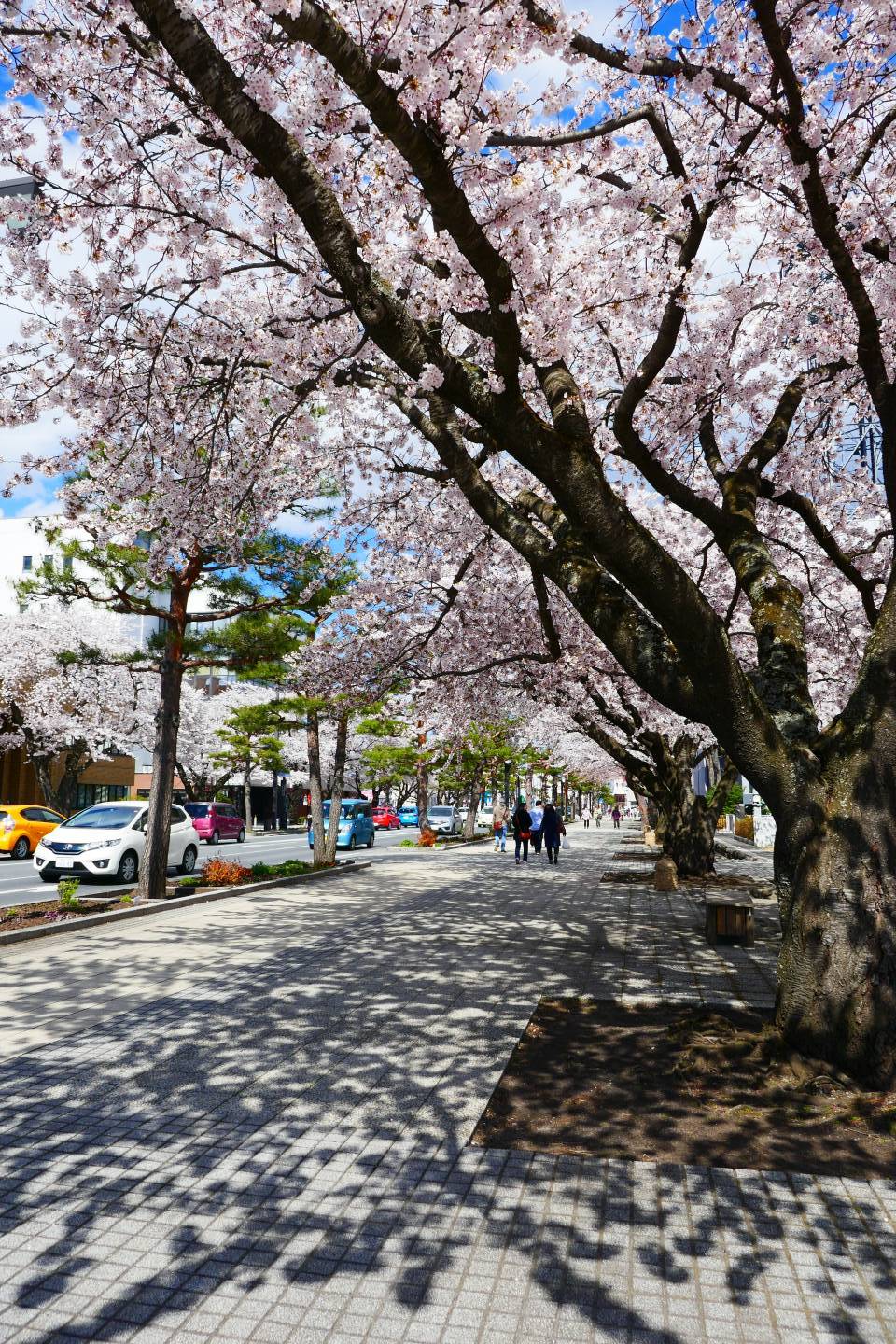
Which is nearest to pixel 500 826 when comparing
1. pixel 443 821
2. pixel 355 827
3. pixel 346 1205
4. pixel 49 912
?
pixel 355 827

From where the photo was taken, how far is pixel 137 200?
24.3ft

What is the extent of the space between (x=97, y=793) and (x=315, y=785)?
35867 mm

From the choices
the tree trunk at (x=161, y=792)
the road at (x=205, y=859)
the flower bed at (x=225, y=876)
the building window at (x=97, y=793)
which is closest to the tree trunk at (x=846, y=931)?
the tree trunk at (x=161, y=792)

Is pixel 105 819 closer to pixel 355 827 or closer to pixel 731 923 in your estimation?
pixel 731 923

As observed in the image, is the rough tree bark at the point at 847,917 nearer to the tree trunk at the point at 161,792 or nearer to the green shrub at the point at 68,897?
the green shrub at the point at 68,897

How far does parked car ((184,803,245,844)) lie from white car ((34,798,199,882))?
638 inches

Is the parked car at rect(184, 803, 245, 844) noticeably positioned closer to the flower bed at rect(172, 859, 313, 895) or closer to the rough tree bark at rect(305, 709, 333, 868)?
the rough tree bark at rect(305, 709, 333, 868)

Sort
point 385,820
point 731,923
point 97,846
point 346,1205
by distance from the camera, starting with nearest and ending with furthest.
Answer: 1. point 346,1205
2. point 731,923
3. point 97,846
4. point 385,820

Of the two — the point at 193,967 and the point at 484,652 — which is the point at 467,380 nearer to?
the point at 193,967

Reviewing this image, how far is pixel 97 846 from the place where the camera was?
18156 millimetres

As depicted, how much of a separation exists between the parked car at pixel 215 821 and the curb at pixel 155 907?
16.9 metres

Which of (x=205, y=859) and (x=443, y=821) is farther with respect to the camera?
(x=443, y=821)

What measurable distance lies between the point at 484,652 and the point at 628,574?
10.1 metres

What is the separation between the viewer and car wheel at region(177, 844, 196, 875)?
832 inches
